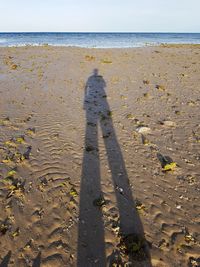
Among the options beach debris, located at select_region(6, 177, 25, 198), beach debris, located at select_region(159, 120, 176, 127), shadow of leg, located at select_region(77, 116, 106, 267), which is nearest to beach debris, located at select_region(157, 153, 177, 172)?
shadow of leg, located at select_region(77, 116, 106, 267)

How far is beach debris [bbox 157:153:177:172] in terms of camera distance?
606 cm

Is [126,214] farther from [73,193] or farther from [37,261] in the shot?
[37,261]

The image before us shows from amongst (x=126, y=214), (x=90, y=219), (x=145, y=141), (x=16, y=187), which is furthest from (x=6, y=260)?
(x=145, y=141)

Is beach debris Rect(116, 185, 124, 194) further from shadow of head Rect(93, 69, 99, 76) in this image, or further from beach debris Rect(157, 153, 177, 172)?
shadow of head Rect(93, 69, 99, 76)

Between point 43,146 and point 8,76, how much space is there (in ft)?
33.6

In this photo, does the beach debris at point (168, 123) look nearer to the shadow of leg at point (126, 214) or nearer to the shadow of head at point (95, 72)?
the shadow of leg at point (126, 214)

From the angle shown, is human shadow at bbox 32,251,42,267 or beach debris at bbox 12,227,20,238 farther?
beach debris at bbox 12,227,20,238

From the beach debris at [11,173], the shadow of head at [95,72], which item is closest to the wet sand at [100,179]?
the beach debris at [11,173]

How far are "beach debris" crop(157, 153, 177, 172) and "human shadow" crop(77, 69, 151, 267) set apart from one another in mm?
1005

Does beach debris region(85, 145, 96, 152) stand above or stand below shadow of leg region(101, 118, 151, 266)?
above

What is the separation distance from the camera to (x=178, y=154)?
681cm

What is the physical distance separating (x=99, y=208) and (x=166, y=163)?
2413 millimetres

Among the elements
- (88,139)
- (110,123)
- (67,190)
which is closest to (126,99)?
(110,123)

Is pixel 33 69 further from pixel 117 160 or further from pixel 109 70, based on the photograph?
pixel 117 160
